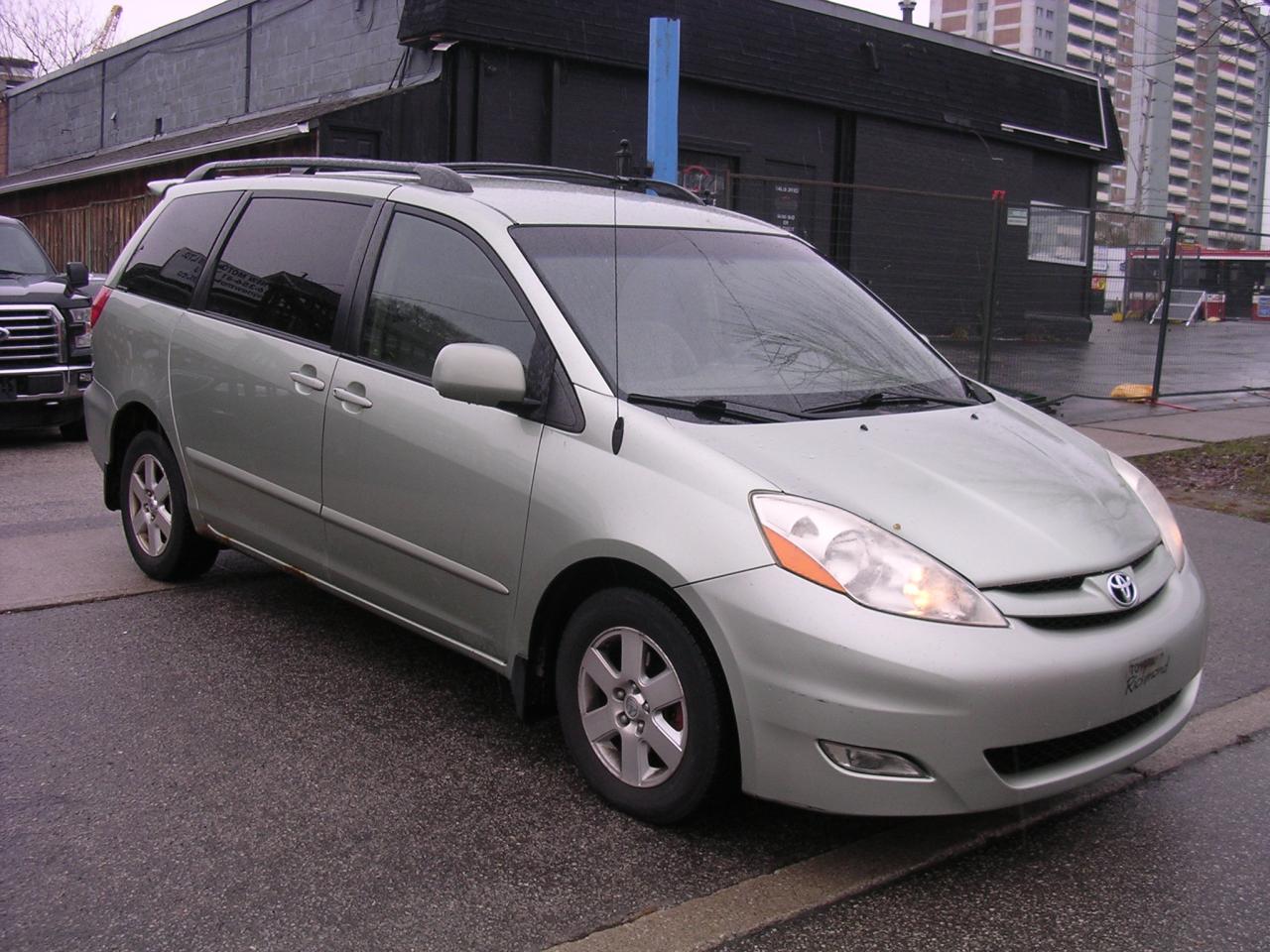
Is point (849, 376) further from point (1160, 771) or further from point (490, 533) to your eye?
point (1160, 771)

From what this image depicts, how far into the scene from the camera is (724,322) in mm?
4258

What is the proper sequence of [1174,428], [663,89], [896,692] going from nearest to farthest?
[896,692] < [663,89] < [1174,428]

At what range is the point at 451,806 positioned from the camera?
368 centimetres

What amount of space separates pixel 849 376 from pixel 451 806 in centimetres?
187

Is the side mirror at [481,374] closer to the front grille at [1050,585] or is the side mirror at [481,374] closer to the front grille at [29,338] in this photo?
the front grille at [1050,585]

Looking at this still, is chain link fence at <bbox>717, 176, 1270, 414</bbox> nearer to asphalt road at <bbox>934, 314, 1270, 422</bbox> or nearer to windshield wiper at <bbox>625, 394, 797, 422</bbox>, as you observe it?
asphalt road at <bbox>934, 314, 1270, 422</bbox>

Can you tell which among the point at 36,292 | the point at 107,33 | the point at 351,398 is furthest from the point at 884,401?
the point at 107,33

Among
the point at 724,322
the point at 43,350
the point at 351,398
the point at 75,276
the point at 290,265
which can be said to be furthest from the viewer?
the point at 75,276

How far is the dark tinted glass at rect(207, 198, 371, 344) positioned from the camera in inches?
186

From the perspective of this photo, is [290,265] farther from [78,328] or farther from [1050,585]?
[78,328]

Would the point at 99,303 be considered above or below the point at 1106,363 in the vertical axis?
above

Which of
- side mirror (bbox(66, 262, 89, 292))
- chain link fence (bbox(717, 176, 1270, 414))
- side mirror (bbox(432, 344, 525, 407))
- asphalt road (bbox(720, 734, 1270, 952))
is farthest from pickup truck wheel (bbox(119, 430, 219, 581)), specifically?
chain link fence (bbox(717, 176, 1270, 414))

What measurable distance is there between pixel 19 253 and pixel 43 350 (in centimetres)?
155

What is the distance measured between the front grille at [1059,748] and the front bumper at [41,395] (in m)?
8.47
